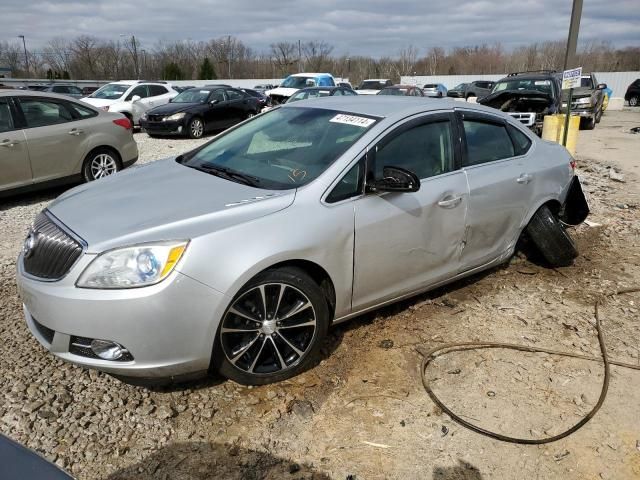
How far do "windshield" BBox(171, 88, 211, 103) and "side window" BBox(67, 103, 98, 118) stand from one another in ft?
24.8

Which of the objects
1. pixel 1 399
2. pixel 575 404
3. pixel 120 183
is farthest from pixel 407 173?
pixel 1 399

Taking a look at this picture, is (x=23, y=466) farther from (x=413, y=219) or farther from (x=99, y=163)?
(x=99, y=163)

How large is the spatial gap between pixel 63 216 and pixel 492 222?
305cm

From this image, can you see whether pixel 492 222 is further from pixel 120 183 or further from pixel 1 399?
pixel 1 399

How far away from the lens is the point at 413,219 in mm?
3424

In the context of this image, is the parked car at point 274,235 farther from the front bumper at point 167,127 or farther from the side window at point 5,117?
the front bumper at point 167,127

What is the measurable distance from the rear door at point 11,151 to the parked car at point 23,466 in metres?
6.08

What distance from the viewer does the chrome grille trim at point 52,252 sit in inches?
104

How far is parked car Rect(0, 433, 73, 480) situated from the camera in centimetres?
144

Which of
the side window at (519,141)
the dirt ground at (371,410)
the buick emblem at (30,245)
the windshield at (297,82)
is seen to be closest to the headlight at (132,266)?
the buick emblem at (30,245)

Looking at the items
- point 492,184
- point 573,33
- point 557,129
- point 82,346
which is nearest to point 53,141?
point 82,346

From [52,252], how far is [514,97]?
1331cm

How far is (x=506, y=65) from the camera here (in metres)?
Result: 83.2

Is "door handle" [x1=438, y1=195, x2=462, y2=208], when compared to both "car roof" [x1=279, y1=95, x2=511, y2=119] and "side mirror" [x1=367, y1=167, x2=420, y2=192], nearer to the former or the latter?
"side mirror" [x1=367, y1=167, x2=420, y2=192]
